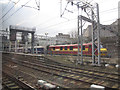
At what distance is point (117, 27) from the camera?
26422mm

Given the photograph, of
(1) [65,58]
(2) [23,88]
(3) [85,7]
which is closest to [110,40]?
(1) [65,58]

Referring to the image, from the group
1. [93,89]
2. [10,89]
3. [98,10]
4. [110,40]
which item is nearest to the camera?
[93,89]

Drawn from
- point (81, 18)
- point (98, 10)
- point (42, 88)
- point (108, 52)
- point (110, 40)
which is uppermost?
point (98, 10)

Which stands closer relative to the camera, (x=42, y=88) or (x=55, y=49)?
(x=42, y=88)

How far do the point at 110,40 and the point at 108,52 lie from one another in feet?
34.8

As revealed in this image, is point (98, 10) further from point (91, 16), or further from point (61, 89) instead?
point (61, 89)

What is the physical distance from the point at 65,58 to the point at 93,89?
13574 millimetres

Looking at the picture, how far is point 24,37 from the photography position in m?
31.8

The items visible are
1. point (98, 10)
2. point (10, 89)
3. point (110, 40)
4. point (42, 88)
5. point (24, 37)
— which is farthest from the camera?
point (24, 37)

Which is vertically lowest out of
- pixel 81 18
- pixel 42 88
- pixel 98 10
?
pixel 42 88

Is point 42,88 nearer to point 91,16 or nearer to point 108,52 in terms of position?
point 91,16

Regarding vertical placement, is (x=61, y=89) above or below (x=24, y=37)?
below

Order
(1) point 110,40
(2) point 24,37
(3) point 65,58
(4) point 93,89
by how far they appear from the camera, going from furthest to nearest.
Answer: (2) point 24,37 < (1) point 110,40 < (3) point 65,58 < (4) point 93,89

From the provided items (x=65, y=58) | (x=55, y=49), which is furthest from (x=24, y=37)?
(x=65, y=58)
